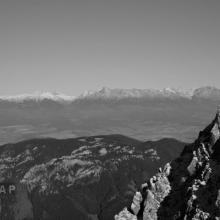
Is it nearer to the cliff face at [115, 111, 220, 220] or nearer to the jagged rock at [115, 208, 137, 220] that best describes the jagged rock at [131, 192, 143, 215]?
the cliff face at [115, 111, 220, 220]

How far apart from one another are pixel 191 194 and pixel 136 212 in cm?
1357

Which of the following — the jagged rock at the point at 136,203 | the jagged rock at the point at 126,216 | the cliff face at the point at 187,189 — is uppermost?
the cliff face at the point at 187,189

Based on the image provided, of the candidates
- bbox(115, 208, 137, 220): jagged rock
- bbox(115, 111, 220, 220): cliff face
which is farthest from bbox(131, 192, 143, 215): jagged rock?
bbox(115, 208, 137, 220): jagged rock

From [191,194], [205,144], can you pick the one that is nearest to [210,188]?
[191,194]

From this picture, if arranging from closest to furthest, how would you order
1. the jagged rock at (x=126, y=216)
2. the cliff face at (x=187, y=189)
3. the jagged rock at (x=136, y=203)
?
the cliff face at (x=187, y=189), the jagged rock at (x=126, y=216), the jagged rock at (x=136, y=203)

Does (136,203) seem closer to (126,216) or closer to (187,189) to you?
(126,216)

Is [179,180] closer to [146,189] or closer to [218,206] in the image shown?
[146,189]

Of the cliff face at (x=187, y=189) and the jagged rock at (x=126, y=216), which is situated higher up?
the cliff face at (x=187, y=189)

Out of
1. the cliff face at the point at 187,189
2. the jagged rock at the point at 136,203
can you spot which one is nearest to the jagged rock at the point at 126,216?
the cliff face at the point at 187,189

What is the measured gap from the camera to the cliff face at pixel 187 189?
66.0 meters

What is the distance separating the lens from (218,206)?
63312 mm

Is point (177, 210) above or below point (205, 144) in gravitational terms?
below

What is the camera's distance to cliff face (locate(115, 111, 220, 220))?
217ft

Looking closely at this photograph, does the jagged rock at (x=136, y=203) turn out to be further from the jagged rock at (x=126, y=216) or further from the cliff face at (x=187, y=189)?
the jagged rock at (x=126, y=216)
